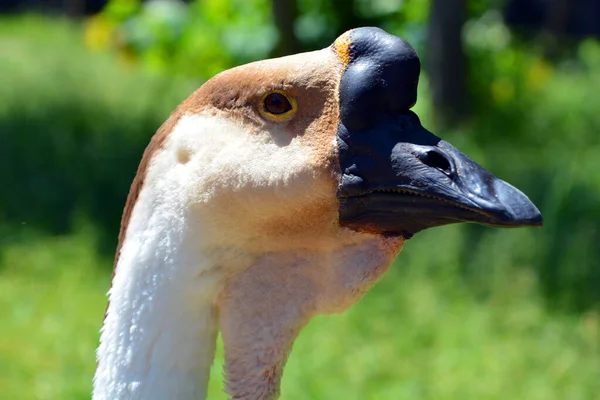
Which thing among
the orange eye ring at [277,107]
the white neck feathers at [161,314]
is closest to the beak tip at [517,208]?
the orange eye ring at [277,107]

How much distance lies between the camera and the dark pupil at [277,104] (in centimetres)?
182

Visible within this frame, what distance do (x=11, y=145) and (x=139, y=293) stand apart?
6.08 metres

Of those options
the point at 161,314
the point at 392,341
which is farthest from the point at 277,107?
the point at 392,341

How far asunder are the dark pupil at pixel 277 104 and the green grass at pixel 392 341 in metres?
2.94

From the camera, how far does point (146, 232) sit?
189cm

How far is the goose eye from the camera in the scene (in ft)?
5.97

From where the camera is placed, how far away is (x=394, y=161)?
1740 millimetres

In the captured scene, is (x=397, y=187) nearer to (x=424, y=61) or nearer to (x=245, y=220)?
(x=245, y=220)

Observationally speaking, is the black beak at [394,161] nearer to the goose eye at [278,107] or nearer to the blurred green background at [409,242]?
the goose eye at [278,107]

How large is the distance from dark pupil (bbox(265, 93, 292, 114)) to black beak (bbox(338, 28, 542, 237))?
0.44ft

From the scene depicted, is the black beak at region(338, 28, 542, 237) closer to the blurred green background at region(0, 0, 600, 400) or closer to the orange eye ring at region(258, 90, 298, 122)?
the orange eye ring at region(258, 90, 298, 122)

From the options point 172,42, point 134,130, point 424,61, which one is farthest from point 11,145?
point 424,61

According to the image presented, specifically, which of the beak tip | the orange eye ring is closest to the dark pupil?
the orange eye ring

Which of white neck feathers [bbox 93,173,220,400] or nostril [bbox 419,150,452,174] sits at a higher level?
nostril [bbox 419,150,452,174]
